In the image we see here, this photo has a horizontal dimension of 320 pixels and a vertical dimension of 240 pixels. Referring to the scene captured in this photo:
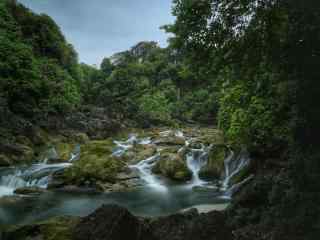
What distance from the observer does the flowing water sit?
10.0 meters

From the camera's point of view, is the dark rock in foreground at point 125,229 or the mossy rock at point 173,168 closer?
the dark rock in foreground at point 125,229

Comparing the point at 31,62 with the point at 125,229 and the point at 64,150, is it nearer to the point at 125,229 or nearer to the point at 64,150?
the point at 64,150

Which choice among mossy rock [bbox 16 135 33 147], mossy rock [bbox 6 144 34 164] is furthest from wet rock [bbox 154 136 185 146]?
mossy rock [bbox 16 135 33 147]

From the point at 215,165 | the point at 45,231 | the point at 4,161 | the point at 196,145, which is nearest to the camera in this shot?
the point at 45,231

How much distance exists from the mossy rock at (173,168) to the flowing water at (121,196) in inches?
16.6

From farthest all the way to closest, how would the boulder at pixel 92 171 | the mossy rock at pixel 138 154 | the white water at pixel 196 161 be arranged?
the mossy rock at pixel 138 154 < the white water at pixel 196 161 < the boulder at pixel 92 171

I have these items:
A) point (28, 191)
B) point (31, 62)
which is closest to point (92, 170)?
point (28, 191)

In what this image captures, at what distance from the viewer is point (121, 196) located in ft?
39.2

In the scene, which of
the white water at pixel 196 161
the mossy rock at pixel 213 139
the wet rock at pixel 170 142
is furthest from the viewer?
the wet rock at pixel 170 142

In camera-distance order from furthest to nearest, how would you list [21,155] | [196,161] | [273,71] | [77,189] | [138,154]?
[138,154]
[21,155]
[196,161]
[77,189]
[273,71]

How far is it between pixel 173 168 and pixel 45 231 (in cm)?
1045

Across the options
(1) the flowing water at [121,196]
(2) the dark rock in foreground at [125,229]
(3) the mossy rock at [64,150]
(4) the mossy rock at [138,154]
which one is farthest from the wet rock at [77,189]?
(2) the dark rock in foreground at [125,229]

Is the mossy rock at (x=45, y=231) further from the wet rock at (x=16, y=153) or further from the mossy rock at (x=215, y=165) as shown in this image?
the wet rock at (x=16, y=153)

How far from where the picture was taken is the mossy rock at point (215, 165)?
14.5 metres
